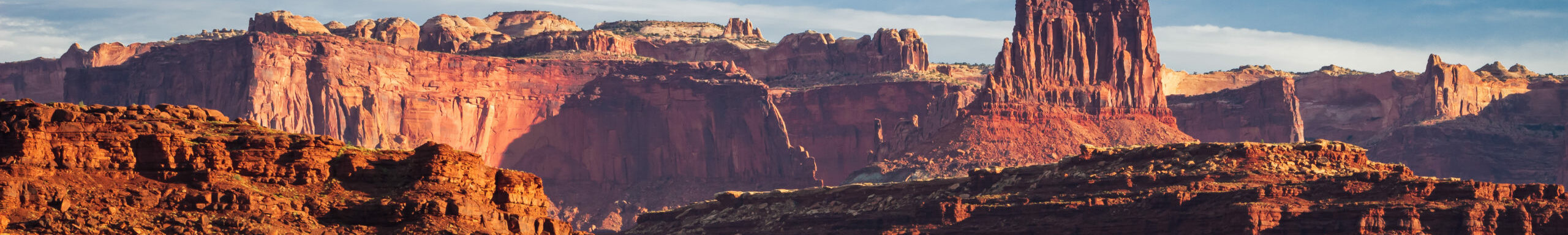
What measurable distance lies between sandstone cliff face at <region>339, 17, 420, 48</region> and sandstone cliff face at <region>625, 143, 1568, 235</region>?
63.7 m

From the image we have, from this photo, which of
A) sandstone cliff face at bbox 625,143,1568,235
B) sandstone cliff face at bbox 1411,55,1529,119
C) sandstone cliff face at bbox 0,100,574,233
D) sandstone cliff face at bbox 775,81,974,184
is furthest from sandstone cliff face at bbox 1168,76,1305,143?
sandstone cliff face at bbox 0,100,574,233

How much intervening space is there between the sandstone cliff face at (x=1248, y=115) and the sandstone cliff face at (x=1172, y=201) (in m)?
60.7

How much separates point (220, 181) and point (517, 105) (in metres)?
106

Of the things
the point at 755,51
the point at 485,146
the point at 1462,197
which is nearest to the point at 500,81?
the point at 485,146

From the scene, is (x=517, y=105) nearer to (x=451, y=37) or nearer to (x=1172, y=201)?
(x=451, y=37)

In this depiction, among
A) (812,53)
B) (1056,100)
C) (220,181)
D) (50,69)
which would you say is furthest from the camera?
(812,53)

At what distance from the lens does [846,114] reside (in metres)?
171

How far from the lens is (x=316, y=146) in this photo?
58.9 m

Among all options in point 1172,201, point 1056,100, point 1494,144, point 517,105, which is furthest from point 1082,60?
point 1172,201

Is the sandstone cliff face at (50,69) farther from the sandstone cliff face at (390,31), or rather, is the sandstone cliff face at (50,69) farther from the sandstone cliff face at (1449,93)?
the sandstone cliff face at (1449,93)

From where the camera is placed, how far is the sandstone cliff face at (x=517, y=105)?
481ft

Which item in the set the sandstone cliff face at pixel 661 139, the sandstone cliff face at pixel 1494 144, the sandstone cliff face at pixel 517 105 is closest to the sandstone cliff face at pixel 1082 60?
the sandstone cliff face at pixel 517 105

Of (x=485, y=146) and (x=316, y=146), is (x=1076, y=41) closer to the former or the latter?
(x=485, y=146)

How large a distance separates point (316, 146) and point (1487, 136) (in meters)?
126
